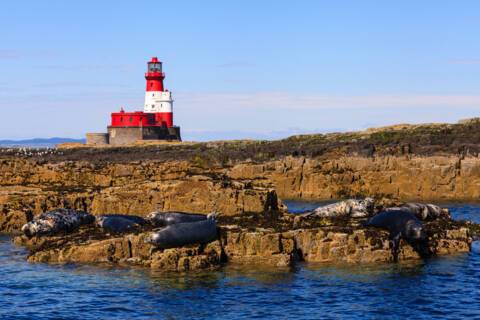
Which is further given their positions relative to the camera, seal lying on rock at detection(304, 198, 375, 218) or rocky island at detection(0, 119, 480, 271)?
seal lying on rock at detection(304, 198, 375, 218)

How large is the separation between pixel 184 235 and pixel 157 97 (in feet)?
255

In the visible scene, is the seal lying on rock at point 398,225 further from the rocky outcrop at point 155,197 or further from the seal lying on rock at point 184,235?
the rocky outcrop at point 155,197

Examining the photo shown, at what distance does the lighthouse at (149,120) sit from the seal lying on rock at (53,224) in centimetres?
6660

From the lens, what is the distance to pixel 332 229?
1110 inches

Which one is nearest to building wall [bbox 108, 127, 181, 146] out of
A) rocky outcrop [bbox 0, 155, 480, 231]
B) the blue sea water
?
rocky outcrop [bbox 0, 155, 480, 231]

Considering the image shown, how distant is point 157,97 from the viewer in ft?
339

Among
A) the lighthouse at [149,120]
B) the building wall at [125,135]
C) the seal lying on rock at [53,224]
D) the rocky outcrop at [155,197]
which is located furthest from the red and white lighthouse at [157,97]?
the seal lying on rock at [53,224]

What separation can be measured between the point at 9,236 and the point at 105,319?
16.4 m

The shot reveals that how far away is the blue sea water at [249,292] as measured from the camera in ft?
68.4

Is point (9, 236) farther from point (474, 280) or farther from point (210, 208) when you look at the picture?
point (474, 280)

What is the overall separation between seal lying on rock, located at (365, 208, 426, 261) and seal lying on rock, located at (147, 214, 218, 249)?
6.58 metres

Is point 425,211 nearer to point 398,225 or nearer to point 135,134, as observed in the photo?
point 398,225

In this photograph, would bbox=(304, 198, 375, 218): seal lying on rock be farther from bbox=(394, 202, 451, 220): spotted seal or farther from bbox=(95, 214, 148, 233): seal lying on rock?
bbox=(95, 214, 148, 233): seal lying on rock

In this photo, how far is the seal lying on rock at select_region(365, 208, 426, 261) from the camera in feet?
90.6
